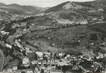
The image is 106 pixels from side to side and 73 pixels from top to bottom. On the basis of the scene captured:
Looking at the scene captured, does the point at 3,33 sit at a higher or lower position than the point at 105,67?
higher

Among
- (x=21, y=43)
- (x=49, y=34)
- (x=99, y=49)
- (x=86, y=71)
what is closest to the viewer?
(x=86, y=71)

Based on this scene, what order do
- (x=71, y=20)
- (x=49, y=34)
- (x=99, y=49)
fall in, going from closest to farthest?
Result: (x=99, y=49) < (x=49, y=34) < (x=71, y=20)

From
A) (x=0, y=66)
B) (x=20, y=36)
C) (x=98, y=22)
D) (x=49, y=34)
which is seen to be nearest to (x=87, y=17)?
(x=98, y=22)

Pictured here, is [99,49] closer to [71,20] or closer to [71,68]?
[71,68]

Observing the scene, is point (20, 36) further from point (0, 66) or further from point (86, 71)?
point (86, 71)

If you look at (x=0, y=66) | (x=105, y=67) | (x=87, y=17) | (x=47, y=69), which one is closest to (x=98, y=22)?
(x=87, y=17)

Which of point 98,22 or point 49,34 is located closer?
point 49,34
